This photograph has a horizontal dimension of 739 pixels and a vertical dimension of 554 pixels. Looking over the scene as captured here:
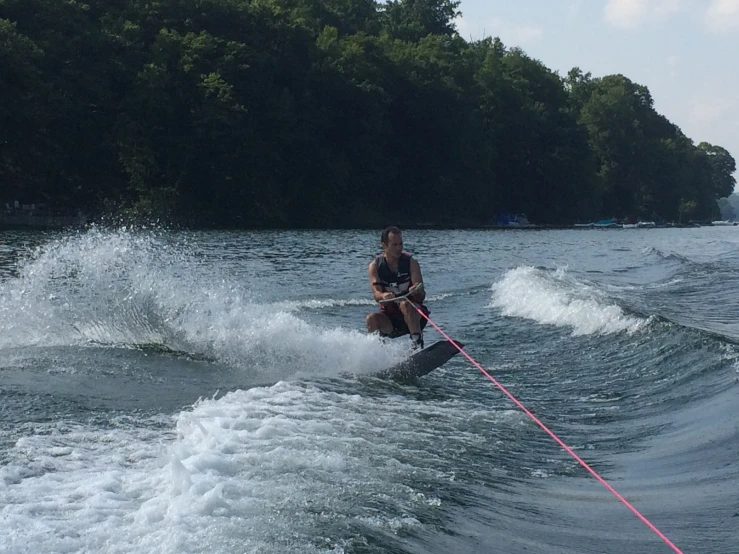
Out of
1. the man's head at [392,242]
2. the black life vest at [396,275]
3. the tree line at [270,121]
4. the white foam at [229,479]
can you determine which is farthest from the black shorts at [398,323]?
the tree line at [270,121]

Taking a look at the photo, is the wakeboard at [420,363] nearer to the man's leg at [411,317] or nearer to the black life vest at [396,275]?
the man's leg at [411,317]

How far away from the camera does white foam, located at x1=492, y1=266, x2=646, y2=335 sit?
1322cm

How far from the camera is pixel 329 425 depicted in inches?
283

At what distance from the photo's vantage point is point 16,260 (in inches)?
889

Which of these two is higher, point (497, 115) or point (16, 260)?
point (497, 115)

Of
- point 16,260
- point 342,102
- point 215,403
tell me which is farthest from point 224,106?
point 215,403

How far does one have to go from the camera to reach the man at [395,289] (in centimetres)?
1021

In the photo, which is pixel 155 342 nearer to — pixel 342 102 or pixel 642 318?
pixel 642 318

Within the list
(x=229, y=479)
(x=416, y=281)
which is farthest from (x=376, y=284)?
(x=229, y=479)

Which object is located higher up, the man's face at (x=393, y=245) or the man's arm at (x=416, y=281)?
the man's face at (x=393, y=245)

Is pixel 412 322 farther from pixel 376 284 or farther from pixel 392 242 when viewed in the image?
pixel 392 242

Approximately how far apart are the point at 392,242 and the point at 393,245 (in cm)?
3

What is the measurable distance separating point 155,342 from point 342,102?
51581mm

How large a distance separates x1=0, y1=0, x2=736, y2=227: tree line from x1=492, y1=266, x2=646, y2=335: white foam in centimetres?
3105
